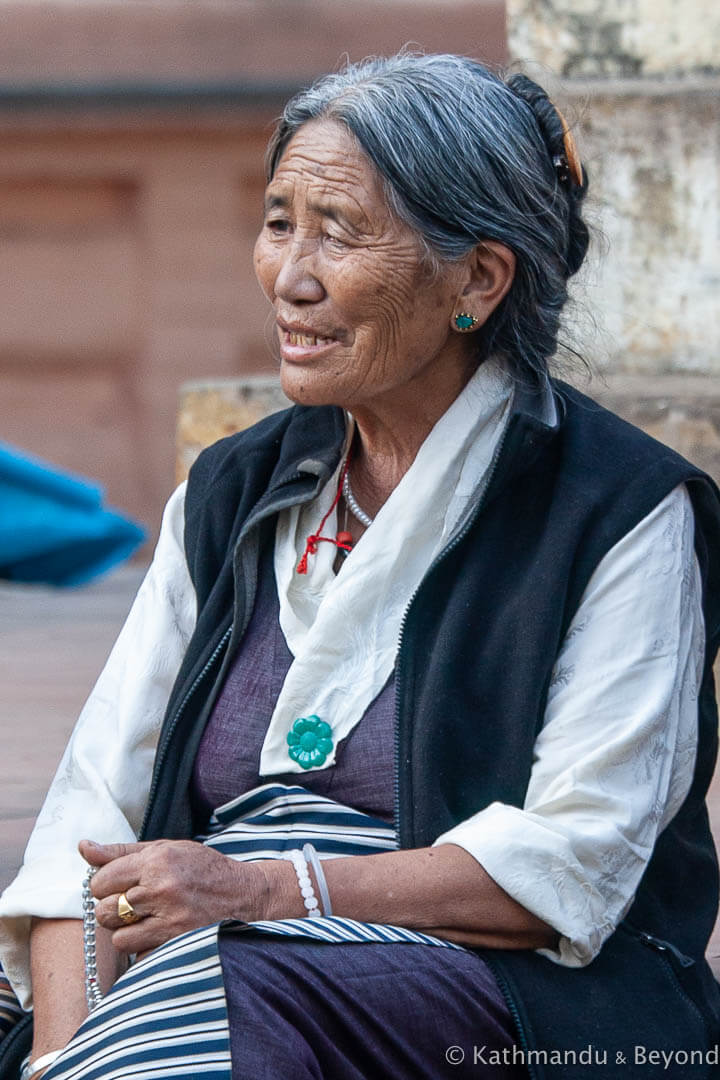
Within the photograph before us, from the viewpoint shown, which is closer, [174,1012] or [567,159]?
[174,1012]

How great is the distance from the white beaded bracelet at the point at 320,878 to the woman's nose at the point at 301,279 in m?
0.78

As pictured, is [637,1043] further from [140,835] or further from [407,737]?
[140,835]

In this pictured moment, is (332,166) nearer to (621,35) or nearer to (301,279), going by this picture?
(301,279)

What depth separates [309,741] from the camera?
2.33 metres

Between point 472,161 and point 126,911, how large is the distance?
1090 mm

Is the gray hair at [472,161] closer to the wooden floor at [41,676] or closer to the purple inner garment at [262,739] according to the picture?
the purple inner garment at [262,739]

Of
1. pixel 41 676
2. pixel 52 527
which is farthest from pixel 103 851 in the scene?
pixel 52 527

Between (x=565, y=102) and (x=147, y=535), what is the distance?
3.55 metres

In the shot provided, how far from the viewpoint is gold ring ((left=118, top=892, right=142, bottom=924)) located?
2105mm

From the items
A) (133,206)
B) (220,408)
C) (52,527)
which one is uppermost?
(220,408)

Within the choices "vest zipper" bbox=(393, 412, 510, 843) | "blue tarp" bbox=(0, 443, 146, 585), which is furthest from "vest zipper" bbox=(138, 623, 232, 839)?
"blue tarp" bbox=(0, 443, 146, 585)

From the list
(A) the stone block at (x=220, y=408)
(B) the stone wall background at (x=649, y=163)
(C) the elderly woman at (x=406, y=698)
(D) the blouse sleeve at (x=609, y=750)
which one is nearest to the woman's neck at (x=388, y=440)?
(C) the elderly woman at (x=406, y=698)

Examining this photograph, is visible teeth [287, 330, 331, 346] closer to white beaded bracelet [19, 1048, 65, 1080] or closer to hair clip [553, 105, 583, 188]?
hair clip [553, 105, 583, 188]

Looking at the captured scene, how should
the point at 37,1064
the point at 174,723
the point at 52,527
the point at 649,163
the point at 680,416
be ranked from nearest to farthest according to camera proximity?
the point at 37,1064
the point at 174,723
the point at 680,416
the point at 649,163
the point at 52,527
